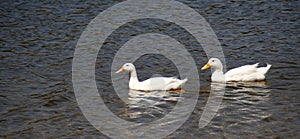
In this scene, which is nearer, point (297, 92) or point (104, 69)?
point (297, 92)

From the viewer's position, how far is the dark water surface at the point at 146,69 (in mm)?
10160

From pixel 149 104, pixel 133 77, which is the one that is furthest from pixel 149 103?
pixel 133 77

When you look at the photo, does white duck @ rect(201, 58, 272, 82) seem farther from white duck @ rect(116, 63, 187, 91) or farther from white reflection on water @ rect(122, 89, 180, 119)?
white reflection on water @ rect(122, 89, 180, 119)

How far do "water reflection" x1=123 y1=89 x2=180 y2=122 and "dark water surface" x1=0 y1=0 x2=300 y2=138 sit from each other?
22 millimetres

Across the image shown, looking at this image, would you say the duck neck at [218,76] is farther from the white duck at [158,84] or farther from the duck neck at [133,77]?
the duck neck at [133,77]

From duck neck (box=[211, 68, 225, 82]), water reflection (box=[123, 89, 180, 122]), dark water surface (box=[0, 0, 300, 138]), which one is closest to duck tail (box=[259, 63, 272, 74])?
dark water surface (box=[0, 0, 300, 138])

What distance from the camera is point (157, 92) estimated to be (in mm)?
12312

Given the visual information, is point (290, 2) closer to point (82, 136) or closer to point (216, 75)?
point (216, 75)

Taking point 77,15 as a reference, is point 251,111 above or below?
below

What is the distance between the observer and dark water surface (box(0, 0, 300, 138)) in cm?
1016

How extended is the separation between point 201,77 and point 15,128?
5.23 metres

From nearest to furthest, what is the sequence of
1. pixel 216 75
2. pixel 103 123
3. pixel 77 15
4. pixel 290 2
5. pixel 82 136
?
pixel 82 136 → pixel 103 123 → pixel 216 75 → pixel 77 15 → pixel 290 2

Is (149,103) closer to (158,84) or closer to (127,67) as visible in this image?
(158,84)

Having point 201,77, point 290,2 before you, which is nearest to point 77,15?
point 201,77
